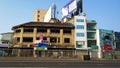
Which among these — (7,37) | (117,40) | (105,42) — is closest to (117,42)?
(117,40)

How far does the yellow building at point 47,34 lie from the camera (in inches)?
3066

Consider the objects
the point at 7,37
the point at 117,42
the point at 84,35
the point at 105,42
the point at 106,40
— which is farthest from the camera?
the point at 7,37

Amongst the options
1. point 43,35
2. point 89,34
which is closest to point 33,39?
point 43,35

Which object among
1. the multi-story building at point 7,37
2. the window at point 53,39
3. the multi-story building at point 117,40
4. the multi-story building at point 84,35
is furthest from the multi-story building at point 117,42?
the multi-story building at point 7,37

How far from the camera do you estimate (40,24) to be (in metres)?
80.6

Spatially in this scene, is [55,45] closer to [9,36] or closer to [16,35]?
[16,35]

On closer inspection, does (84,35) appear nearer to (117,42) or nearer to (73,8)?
(73,8)

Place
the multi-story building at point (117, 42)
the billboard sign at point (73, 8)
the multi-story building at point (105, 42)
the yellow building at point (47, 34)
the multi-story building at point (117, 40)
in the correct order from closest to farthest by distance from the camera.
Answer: the yellow building at point (47, 34)
the multi-story building at point (105, 42)
the multi-story building at point (117, 42)
the billboard sign at point (73, 8)
the multi-story building at point (117, 40)

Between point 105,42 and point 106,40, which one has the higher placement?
point 106,40

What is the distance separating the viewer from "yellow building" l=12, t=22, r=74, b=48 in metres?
77.9

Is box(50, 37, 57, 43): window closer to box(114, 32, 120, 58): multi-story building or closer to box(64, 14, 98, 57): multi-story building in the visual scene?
box(64, 14, 98, 57): multi-story building

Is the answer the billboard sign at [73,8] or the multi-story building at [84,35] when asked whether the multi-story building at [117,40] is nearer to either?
the multi-story building at [84,35]

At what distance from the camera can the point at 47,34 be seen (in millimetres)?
79062

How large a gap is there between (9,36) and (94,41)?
3552cm
